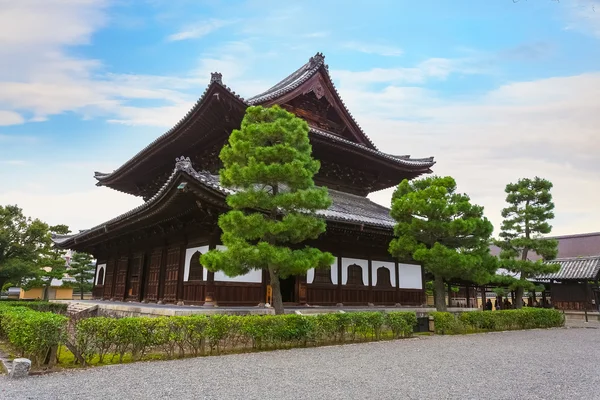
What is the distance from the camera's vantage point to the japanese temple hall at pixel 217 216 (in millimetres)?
14859

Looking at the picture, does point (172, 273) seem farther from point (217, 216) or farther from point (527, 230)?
point (527, 230)

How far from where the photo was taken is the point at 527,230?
77.1 ft

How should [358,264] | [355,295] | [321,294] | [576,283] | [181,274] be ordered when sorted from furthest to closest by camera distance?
[576,283] < [358,264] < [355,295] < [321,294] < [181,274]

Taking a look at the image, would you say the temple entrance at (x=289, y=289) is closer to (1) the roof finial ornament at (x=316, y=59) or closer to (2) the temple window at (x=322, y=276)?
(2) the temple window at (x=322, y=276)

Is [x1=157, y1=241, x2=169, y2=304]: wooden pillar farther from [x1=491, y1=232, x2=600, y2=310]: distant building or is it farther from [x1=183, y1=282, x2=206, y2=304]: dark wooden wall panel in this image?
[x1=491, y1=232, x2=600, y2=310]: distant building

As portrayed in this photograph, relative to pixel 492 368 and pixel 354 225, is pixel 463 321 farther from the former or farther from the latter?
pixel 492 368

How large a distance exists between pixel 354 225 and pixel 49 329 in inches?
423

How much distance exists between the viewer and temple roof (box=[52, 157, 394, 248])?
499 inches

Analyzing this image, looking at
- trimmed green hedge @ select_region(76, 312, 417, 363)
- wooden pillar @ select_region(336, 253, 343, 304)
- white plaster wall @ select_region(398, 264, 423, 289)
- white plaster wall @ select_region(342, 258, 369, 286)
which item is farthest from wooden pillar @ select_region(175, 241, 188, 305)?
white plaster wall @ select_region(398, 264, 423, 289)

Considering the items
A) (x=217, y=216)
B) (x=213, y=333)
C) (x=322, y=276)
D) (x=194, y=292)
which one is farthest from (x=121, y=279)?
(x=213, y=333)

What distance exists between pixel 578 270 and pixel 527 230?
1184 centimetres

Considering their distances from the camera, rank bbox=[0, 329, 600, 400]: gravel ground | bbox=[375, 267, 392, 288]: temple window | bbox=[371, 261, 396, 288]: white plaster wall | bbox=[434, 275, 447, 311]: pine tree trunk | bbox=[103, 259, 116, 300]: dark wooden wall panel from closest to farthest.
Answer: bbox=[0, 329, 600, 400]: gravel ground → bbox=[434, 275, 447, 311]: pine tree trunk → bbox=[371, 261, 396, 288]: white plaster wall → bbox=[375, 267, 392, 288]: temple window → bbox=[103, 259, 116, 300]: dark wooden wall panel

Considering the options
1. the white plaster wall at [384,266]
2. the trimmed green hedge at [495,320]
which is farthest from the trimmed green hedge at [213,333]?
the white plaster wall at [384,266]

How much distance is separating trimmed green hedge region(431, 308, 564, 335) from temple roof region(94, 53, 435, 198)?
8938mm
